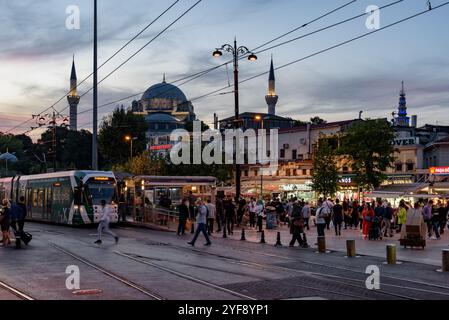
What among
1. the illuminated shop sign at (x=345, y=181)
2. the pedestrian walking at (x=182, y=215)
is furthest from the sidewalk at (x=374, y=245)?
the illuminated shop sign at (x=345, y=181)

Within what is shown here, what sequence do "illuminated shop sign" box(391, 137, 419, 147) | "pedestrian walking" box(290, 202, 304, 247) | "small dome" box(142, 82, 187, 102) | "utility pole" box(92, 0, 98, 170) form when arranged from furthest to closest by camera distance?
"small dome" box(142, 82, 187, 102), "illuminated shop sign" box(391, 137, 419, 147), "utility pole" box(92, 0, 98, 170), "pedestrian walking" box(290, 202, 304, 247)

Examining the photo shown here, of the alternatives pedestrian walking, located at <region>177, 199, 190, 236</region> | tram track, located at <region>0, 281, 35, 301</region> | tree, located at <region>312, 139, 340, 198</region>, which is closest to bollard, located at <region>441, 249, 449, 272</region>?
tram track, located at <region>0, 281, 35, 301</region>

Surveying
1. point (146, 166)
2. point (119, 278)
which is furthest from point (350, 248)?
point (146, 166)

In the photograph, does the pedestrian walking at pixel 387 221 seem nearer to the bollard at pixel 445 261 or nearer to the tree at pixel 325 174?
the bollard at pixel 445 261

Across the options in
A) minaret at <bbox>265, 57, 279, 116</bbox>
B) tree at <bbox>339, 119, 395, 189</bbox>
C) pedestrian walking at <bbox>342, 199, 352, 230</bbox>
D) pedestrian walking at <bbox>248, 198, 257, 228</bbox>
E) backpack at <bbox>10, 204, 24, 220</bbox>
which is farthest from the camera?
minaret at <bbox>265, 57, 279, 116</bbox>

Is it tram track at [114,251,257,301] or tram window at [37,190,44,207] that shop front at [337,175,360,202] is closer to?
tram window at [37,190,44,207]

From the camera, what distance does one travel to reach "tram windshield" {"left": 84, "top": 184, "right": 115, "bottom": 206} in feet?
99.6

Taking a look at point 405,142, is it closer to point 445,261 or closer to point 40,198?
point 40,198

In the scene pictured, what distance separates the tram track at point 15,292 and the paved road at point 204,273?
0.51ft

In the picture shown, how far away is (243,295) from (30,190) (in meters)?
27.7

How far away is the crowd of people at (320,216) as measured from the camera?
21.4 metres

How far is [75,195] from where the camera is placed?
98.9ft

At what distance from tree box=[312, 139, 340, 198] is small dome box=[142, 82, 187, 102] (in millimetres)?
110065
